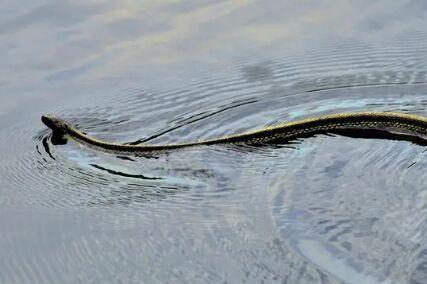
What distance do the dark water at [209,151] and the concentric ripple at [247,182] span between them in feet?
0.05

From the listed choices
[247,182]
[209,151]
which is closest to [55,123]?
[209,151]

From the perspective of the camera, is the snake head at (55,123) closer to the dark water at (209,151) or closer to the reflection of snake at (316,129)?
the dark water at (209,151)

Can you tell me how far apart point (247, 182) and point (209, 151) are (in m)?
0.66

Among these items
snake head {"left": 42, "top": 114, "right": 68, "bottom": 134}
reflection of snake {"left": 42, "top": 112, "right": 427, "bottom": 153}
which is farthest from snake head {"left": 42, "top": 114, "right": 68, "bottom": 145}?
reflection of snake {"left": 42, "top": 112, "right": 427, "bottom": 153}

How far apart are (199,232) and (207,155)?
3.89ft

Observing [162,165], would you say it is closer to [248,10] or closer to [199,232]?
[199,232]

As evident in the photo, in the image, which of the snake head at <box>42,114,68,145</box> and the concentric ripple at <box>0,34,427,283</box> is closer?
the concentric ripple at <box>0,34,427,283</box>

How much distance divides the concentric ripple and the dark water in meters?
0.02

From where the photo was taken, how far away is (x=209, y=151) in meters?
6.91

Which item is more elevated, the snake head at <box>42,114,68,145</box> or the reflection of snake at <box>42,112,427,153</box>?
the snake head at <box>42,114,68,145</box>

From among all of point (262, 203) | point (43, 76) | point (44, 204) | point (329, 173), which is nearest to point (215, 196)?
point (262, 203)

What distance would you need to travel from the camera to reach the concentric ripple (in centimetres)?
539

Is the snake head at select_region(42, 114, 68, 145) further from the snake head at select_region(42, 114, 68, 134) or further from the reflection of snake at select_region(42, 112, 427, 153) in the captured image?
the reflection of snake at select_region(42, 112, 427, 153)

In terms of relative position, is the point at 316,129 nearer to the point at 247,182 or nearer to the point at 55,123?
the point at 247,182
